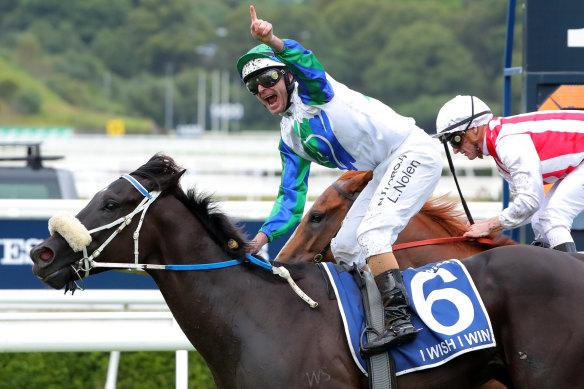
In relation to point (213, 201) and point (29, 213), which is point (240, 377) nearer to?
point (213, 201)

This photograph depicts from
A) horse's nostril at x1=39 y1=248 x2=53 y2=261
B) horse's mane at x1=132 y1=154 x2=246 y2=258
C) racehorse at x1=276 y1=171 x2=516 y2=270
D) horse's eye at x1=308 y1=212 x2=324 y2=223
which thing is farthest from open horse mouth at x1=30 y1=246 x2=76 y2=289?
horse's eye at x1=308 y1=212 x2=324 y2=223

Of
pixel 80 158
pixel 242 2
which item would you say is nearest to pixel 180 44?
pixel 242 2

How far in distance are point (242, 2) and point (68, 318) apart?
87.2 metres

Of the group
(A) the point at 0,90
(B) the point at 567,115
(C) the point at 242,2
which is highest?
(C) the point at 242,2

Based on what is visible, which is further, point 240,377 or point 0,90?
point 0,90

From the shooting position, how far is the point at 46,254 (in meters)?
3.71

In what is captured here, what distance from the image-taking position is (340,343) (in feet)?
12.3

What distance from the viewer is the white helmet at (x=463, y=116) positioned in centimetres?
451

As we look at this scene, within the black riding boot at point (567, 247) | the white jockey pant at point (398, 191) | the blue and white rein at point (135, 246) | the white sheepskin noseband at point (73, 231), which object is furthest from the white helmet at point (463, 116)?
the white sheepskin noseband at point (73, 231)

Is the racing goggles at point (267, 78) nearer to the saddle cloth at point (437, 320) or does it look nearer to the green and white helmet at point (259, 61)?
the green and white helmet at point (259, 61)

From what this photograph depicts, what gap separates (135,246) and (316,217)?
153cm

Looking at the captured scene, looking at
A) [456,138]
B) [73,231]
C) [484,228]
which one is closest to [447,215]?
[484,228]

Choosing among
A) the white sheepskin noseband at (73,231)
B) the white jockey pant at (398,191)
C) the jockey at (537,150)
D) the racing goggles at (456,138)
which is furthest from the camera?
the racing goggles at (456,138)

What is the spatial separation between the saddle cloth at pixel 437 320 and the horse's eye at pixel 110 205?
0.98 meters
